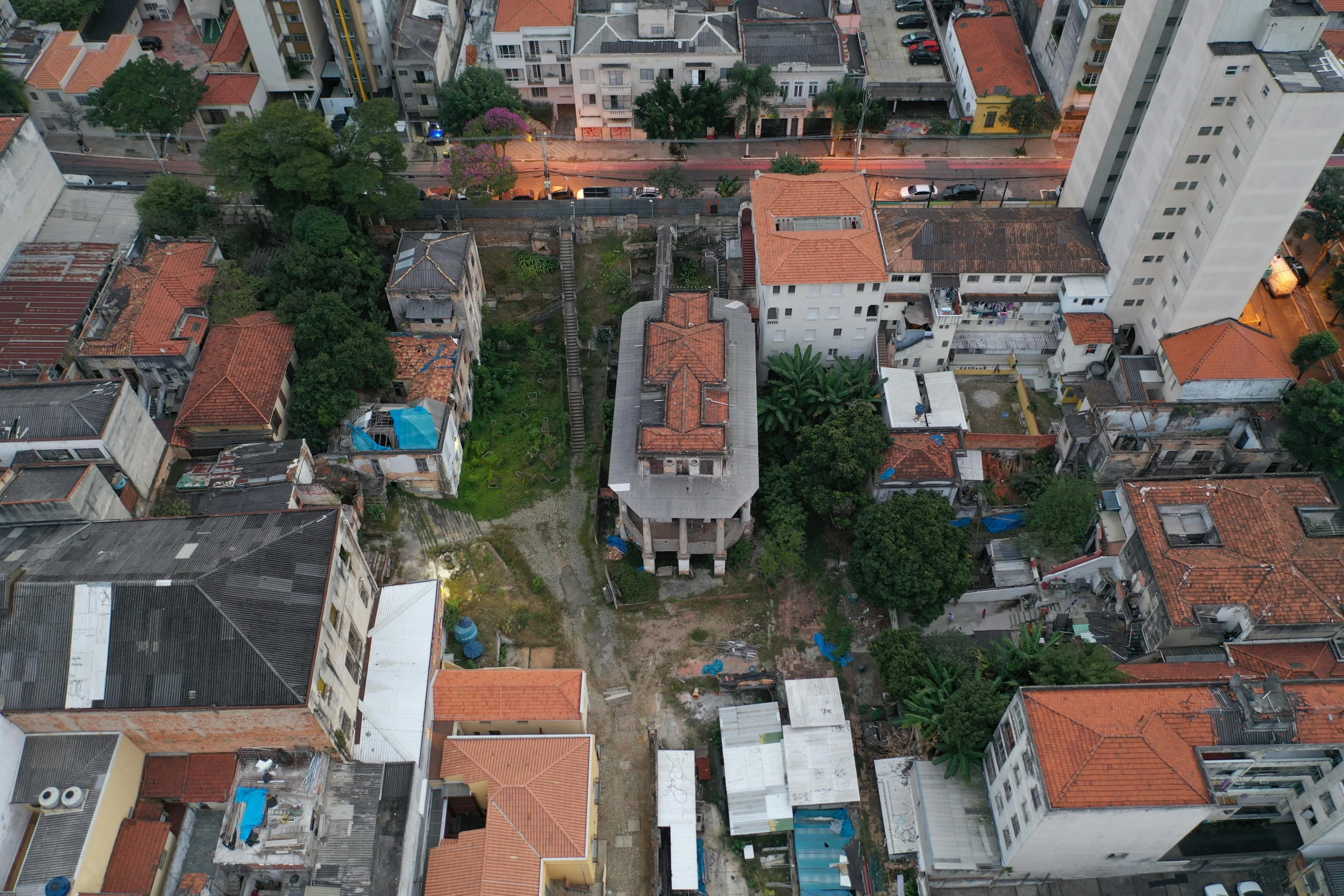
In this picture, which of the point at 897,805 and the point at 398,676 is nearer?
the point at 897,805

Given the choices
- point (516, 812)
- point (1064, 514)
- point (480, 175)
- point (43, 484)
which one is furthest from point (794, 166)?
point (43, 484)

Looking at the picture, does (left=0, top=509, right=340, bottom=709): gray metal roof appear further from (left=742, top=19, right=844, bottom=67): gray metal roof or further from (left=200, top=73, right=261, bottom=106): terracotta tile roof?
(left=742, top=19, right=844, bottom=67): gray metal roof

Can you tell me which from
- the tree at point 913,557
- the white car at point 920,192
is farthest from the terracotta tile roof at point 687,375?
the white car at point 920,192

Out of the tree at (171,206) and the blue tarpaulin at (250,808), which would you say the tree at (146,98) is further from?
the blue tarpaulin at (250,808)

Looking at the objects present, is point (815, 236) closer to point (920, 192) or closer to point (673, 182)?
point (673, 182)

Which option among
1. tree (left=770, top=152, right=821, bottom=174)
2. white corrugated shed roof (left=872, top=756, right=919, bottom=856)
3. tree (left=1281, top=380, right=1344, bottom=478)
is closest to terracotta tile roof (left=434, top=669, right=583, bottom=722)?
white corrugated shed roof (left=872, top=756, right=919, bottom=856)

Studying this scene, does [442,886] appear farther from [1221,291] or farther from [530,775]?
[1221,291]

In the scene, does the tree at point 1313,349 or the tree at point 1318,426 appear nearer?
the tree at point 1318,426
